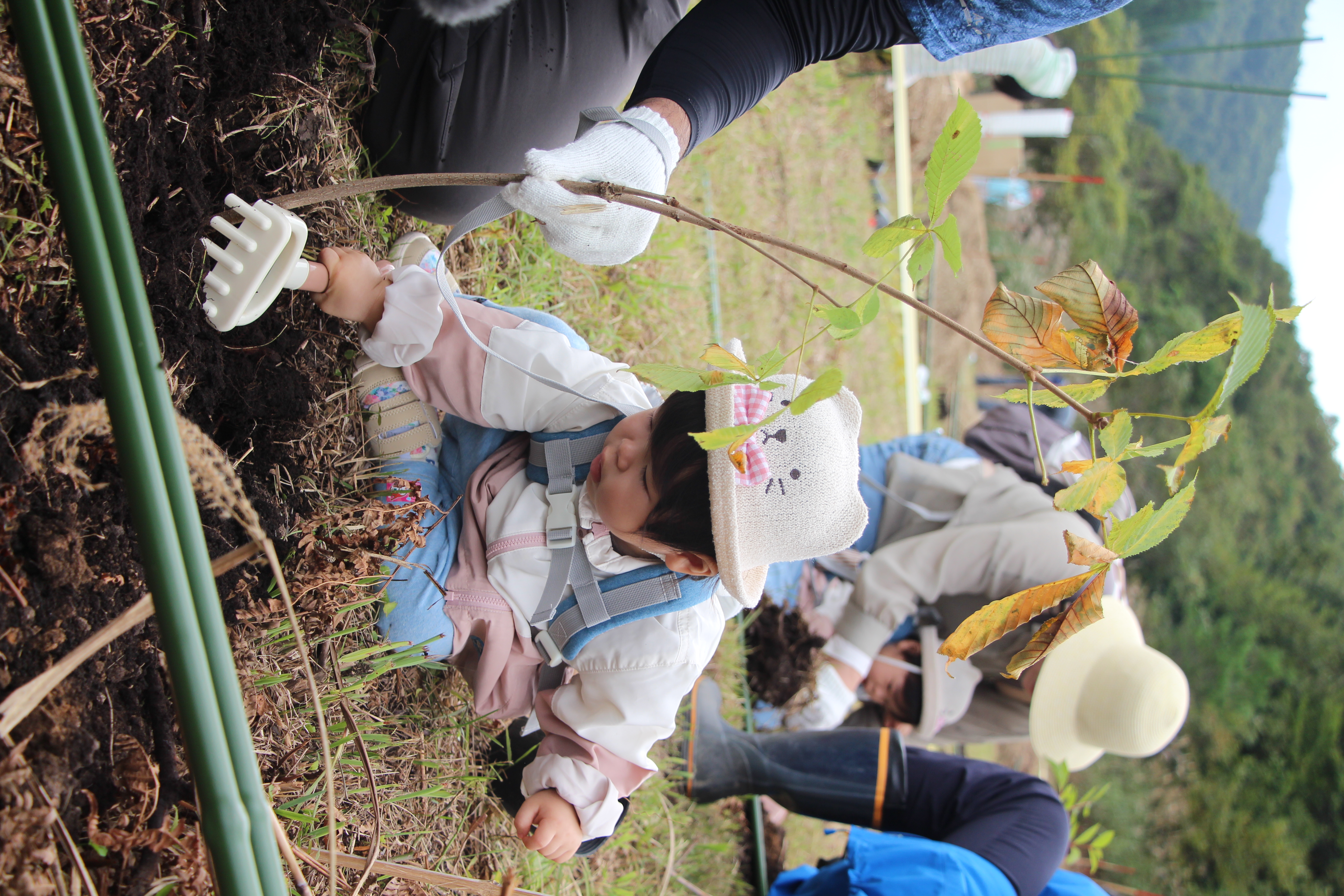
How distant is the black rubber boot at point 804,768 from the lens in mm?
1865

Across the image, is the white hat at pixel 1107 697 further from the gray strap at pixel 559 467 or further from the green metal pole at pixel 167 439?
the green metal pole at pixel 167 439

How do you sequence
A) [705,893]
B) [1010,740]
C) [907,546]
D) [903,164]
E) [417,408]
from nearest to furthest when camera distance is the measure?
[417,408]
[705,893]
[907,546]
[1010,740]
[903,164]

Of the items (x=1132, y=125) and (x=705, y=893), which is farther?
(x=1132, y=125)

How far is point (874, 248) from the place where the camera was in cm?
64

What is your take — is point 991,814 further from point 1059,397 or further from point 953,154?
point 953,154

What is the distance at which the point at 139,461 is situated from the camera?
0.46m

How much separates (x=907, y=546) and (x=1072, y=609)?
170cm

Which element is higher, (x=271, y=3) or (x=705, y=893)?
(x=271, y=3)

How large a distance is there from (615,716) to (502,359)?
544 mm

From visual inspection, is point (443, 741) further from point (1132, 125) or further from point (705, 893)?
point (1132, 125)

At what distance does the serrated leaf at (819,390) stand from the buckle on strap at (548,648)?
2.55 feet

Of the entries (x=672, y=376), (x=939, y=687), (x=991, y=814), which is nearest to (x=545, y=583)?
(x=672, y=376)

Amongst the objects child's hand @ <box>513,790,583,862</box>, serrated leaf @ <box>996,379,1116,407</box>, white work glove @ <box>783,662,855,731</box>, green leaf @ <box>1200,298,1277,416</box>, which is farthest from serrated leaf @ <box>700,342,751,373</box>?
white work glove @ <box>783,662,855,731</box>

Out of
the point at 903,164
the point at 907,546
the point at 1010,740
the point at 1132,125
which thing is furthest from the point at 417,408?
the point at 1132,125
